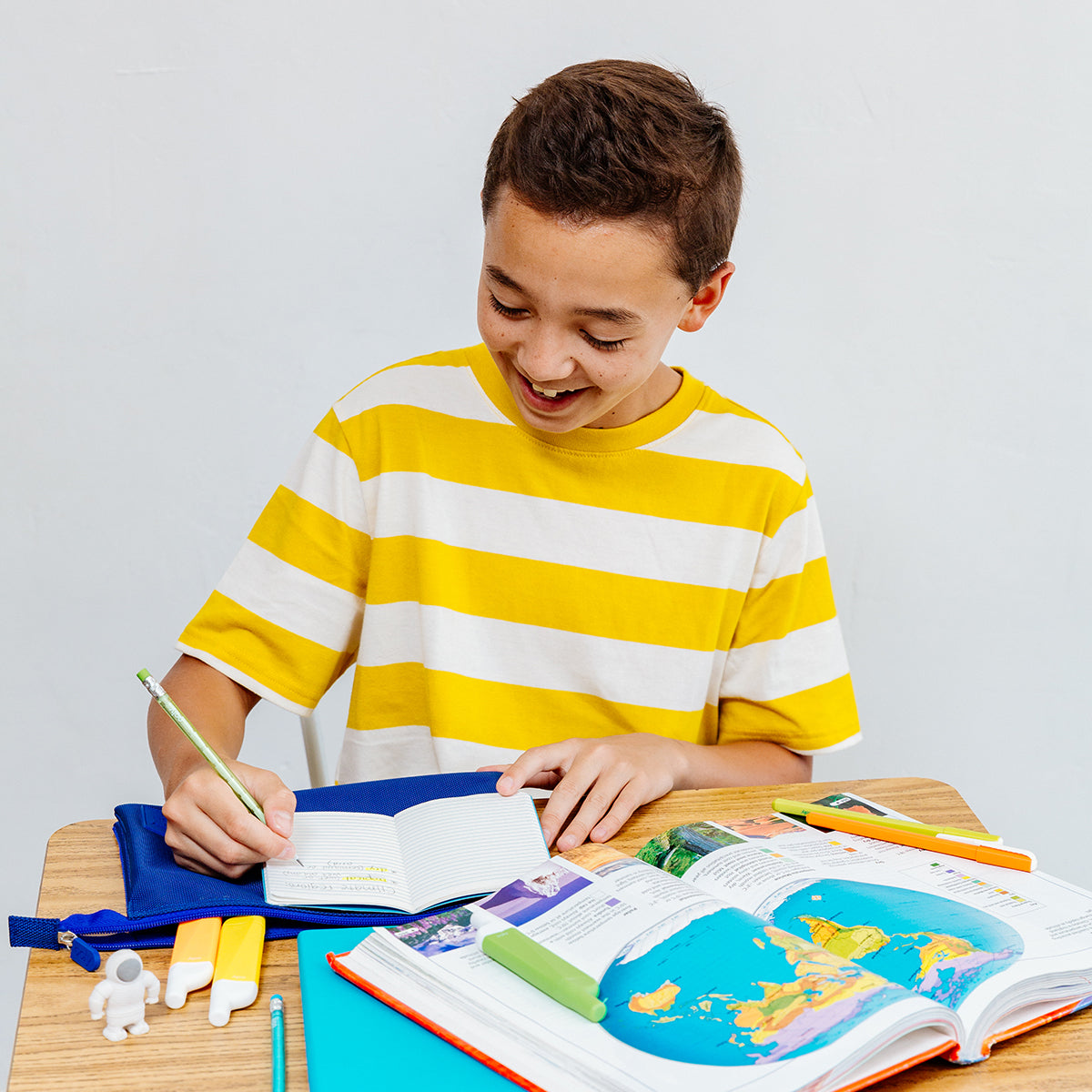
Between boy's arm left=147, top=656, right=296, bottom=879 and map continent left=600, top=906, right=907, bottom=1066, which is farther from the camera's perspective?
boy's arm left=147, top=656, right=296, bottom=879

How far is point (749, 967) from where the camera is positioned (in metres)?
0.57

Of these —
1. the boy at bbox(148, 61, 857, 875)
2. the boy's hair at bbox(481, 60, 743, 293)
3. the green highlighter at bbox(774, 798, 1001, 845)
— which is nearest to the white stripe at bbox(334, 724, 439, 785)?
the boy at bbox(148, 61, 857, 875)

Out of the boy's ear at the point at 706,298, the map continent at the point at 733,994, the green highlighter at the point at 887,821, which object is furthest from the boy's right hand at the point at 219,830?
the boy's ear at the point at 706,298

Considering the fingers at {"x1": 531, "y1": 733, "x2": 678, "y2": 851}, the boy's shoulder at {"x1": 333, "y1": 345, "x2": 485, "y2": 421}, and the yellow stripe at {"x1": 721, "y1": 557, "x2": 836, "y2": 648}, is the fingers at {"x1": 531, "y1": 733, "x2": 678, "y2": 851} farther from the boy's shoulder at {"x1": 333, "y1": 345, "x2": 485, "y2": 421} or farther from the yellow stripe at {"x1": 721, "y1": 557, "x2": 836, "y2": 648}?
the boy's shoulder at {"x1": 333, "y1": 345, "x2": 485, "y2": 421}

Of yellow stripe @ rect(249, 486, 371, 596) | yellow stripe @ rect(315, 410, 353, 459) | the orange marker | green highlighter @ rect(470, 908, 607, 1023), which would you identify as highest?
yellow stripe @ rect(315, 410, 353, 459)

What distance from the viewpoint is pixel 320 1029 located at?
1.87 feet

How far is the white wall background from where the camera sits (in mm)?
1405

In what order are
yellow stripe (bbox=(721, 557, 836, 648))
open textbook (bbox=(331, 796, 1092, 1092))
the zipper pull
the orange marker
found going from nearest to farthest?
open textbook (bbox=(331, 796, 1092, 1092)) < the zipper pull < the orange marker < yellow stripe (bbox=(721, 557, 836, 648))

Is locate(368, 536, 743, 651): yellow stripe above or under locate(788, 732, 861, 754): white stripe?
above

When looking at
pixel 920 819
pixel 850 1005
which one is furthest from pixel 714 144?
Result: pixel 850 1005

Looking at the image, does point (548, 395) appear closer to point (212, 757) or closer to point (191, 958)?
point (212, 757)

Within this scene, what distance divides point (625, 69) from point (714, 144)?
0.10 m

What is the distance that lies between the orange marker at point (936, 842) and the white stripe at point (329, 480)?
56 centimetres

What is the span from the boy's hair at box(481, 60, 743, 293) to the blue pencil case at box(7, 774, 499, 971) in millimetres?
559
